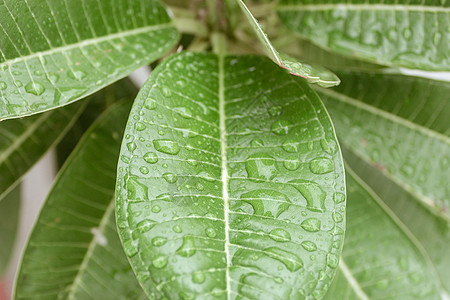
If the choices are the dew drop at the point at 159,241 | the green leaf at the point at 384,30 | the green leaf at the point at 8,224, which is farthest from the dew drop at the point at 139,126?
the green leaf at the point at 8,224

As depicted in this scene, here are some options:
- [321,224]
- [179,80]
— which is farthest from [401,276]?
[179,80]

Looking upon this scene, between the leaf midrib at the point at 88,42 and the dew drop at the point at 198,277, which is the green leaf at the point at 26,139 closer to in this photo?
the leaf midrib at the point at 88,42

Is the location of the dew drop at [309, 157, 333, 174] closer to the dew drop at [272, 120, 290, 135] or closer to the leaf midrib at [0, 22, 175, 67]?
the dew drop at [272, 120, 290, 135]

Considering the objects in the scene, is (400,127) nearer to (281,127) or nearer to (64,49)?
(281,127)

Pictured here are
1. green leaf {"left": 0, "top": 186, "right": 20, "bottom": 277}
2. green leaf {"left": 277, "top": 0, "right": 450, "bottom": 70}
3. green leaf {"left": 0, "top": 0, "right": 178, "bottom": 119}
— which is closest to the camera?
green leaf {"left": 0, "top": 0, "right": 178, "bottom": 119}

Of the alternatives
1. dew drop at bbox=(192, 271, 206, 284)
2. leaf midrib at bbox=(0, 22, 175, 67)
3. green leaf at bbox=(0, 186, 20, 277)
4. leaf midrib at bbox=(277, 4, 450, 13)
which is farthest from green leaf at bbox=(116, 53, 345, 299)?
green leaf at bbox=(0, 186, 20, 277)

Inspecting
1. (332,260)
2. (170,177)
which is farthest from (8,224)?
(332,260)

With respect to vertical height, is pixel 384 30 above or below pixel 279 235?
above
